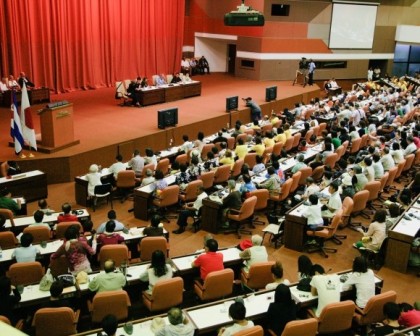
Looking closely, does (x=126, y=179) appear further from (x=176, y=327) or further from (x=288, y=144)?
(x=176, y=327)

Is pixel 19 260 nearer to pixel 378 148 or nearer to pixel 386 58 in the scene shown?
pixel 378 148

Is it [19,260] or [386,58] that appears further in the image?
[386,58]

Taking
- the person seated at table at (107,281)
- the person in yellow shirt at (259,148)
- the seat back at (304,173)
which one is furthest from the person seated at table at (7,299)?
the person in yellow shirt at (259,148)

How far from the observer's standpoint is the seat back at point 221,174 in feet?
36.3

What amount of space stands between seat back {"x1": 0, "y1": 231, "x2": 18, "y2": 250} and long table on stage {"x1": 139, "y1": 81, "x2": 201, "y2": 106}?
11.0 m

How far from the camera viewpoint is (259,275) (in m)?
6.65

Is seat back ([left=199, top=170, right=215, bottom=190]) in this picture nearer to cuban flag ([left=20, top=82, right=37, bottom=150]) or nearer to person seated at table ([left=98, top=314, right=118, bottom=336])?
cuban flag ([left=20, top=82, right=37, bottom=150])

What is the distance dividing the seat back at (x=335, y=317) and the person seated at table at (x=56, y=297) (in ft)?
10.2

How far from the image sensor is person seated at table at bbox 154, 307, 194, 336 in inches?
197

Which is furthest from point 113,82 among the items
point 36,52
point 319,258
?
point 319,258

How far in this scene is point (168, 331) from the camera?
506 centimetres

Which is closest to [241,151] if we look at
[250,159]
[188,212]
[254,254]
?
[250,159]

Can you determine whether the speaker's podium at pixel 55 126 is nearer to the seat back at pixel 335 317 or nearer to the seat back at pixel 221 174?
the seat back at pixel 221 174

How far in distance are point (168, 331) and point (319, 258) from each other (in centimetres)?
441
